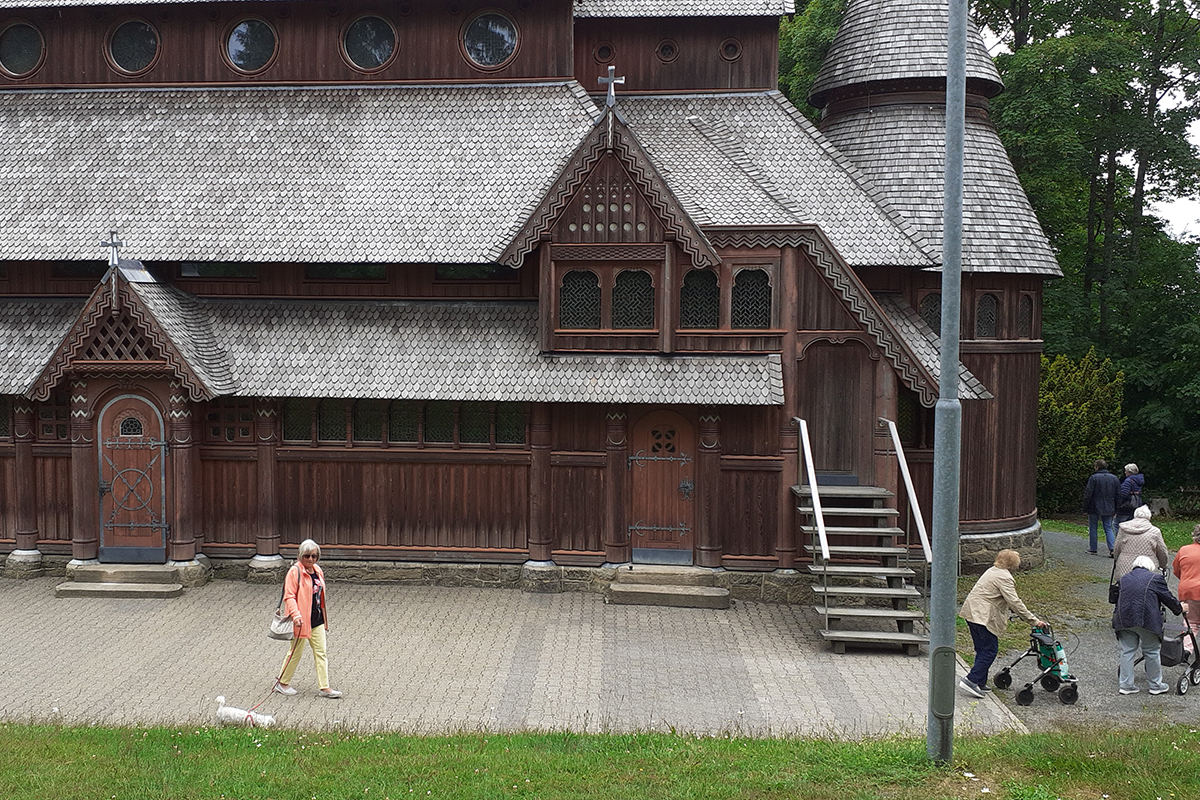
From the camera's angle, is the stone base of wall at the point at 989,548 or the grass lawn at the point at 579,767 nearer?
the grass lawn at the point at 579,767

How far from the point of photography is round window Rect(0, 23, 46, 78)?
18.5 metres

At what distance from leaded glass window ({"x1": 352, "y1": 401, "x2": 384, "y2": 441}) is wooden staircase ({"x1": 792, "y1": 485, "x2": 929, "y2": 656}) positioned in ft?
21.8

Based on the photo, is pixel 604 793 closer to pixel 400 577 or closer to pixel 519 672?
pixel 519 672

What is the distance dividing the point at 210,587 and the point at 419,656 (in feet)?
16.6

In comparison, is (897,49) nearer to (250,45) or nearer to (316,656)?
(250,45)

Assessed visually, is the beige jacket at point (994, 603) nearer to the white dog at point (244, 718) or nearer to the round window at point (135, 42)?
the white dog at point (244, 718)

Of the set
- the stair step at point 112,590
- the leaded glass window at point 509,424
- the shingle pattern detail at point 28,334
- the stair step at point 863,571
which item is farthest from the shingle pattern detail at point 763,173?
the shingle pattern detail at point 28,334

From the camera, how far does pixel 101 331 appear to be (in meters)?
14.9

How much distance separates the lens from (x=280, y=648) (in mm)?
12766

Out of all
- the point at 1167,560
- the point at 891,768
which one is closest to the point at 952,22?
the point at 891,768

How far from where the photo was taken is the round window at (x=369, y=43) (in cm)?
1820

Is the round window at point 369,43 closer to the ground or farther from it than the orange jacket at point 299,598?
farther from it

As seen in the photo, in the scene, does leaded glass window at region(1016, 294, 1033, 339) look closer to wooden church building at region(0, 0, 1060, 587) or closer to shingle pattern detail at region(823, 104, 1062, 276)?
wooden church building at region(0, 0, 1060, 587)

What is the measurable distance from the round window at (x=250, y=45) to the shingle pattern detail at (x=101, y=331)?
18.7 feet
